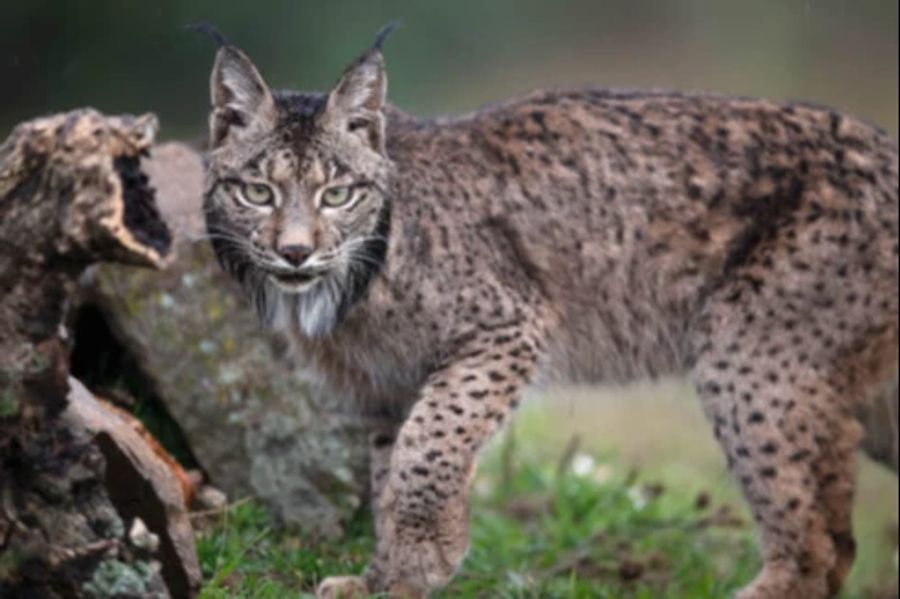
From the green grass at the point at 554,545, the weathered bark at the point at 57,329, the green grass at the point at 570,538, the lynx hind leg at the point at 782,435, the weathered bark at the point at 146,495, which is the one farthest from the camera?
the lynx hind leg at the point at 782,435

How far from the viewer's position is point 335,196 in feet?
20.3

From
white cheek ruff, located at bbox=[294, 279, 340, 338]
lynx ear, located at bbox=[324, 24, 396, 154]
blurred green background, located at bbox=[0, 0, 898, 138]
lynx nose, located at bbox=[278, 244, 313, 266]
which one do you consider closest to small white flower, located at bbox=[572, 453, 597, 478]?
white cheek ruff, located at bbox=[294, 279, 340, 338]

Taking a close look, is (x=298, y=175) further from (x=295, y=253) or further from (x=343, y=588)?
(x=343, y=588)

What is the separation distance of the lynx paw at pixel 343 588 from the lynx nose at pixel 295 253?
1.25 meters

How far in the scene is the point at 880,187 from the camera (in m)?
7.04

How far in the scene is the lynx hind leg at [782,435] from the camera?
268 inches

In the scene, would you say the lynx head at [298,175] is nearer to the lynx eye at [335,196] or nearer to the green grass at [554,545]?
the lynx eye at [335,196]

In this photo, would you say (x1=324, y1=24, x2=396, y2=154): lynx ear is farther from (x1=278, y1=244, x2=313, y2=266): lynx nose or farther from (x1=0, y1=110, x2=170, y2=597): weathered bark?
(x1=0, y1=110, x2=170, y2=597): weathered bark

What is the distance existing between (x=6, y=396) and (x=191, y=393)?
2.77m

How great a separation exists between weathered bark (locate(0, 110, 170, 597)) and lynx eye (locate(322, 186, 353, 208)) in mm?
1643

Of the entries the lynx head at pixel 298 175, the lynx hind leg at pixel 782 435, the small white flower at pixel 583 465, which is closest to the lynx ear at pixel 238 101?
the lynx head at pixel 298 175

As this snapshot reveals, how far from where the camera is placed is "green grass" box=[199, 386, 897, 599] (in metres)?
6.68

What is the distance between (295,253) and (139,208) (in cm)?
150

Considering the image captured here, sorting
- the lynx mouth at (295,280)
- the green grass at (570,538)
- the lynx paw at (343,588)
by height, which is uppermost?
the lynx mouth at (295,280)
